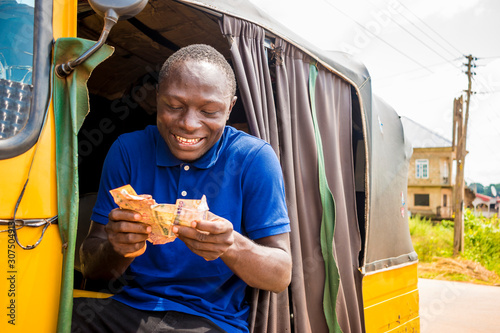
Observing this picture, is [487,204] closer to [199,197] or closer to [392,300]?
[392,300]

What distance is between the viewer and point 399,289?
11.0 feet

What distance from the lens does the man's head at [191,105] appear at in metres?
1.78

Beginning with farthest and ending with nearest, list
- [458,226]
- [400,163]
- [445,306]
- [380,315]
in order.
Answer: [458,226], [445,306], [400,163], [380,315]

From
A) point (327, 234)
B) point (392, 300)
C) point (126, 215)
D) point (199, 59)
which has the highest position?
point (199, 59)

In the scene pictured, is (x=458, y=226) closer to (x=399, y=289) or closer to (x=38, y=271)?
(x=399, y=289)

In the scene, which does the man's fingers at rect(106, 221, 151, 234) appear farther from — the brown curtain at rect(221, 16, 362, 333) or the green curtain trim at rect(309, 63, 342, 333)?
the green curtain trim at rect(309, 63, 342, 333)

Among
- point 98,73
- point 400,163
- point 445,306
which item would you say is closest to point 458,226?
point 445,306

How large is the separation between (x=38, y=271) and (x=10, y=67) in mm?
651

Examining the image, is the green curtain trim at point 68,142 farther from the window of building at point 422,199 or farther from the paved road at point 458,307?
the window of building at point 422,199

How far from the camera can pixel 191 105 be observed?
5.85ft

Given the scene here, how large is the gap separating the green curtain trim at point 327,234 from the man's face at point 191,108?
1.01 metres

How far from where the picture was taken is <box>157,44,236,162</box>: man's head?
1.78 metres

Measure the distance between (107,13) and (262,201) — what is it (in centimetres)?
90

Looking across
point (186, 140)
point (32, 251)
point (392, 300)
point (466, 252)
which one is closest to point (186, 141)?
point (186, 140)
